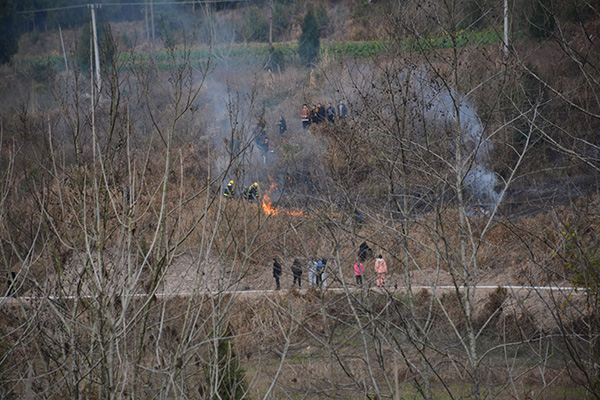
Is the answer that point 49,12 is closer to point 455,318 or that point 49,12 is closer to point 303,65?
point 303,65

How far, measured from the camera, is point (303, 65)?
32.3m

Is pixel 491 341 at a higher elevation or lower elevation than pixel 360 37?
lower

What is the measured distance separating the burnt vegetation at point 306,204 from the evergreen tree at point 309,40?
0.13 metres

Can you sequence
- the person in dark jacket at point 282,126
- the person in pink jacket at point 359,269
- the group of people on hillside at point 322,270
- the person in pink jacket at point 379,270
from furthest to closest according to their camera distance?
the person in dark jacket at point 282,126 < the person in pink jacket at point 379,270 < the group of people on hillside at point 322,270 < the person in pink jacket at point 359,269

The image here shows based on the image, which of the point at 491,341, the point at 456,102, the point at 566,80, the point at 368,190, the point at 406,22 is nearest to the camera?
the point at 456,102

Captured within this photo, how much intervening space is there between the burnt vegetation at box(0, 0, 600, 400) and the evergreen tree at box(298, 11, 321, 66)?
0.13 m

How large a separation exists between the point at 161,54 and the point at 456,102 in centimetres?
3394

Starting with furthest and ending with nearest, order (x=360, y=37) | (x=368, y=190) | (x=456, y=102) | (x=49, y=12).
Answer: (x=49, y=12), (x=360, y=37), (x=368, y=190), (x=456, y=102)

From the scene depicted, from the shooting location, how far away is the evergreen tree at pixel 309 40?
32125 millimetres

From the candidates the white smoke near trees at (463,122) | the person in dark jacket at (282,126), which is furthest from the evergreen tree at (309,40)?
the white smoke near trees at (463,122)

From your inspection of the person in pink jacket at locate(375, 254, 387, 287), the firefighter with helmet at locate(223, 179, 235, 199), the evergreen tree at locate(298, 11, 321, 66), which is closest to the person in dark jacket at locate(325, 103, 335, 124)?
the person in pink jacket at locate(375, 254, 387, 287)

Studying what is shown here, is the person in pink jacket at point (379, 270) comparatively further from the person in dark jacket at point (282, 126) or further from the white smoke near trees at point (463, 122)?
the person in dark jacket at point (282, 126)

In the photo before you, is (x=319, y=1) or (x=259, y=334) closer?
(x=259, y=334)

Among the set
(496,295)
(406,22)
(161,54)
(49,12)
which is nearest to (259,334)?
(496,295)
